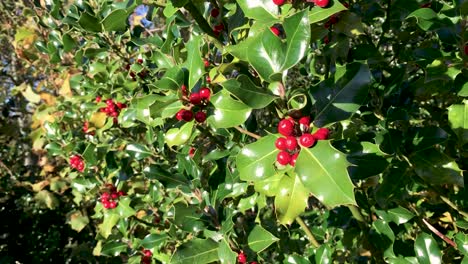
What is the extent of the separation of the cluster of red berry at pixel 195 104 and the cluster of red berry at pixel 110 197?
1180 millimetres

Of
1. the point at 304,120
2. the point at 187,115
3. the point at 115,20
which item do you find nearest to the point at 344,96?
the point at 304,120

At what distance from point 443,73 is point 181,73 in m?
0.85

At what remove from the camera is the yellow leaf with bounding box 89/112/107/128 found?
2.50 metres

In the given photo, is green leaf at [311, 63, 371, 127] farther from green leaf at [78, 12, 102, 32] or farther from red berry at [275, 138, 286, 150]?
green leaf at [78, 12, 102, 32]

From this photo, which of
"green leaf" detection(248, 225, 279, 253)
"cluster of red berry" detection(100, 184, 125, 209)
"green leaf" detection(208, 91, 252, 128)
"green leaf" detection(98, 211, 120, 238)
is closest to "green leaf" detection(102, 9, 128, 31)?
Result: "green leaf" detection(208, 91, 252, 128)

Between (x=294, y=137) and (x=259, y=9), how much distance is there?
1.36 ft

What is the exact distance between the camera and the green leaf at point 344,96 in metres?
1.08

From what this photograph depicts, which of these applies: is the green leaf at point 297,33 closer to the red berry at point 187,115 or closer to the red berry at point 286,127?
the red berry at point 286,127

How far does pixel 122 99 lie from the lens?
253 centimetres

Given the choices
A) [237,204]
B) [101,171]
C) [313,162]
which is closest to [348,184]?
[313,162]

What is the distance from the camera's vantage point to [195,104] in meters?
1.33

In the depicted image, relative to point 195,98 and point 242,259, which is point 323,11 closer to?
point 195,98

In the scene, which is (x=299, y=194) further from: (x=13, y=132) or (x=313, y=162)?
(x=13, y=132)

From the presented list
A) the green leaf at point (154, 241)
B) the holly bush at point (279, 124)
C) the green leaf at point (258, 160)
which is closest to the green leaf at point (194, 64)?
the holly bush at point (279, 124)
